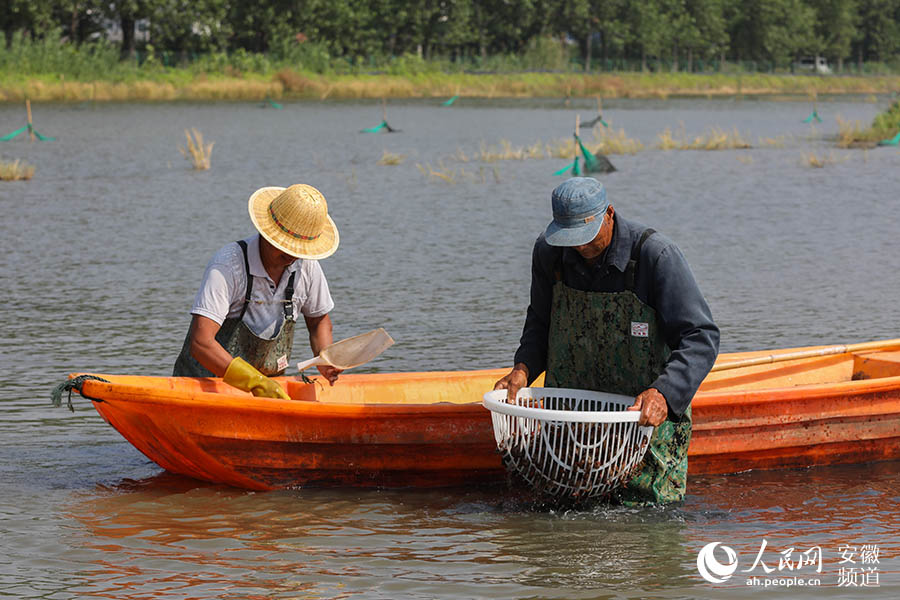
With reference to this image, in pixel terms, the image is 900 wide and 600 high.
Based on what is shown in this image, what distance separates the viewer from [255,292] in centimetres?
660

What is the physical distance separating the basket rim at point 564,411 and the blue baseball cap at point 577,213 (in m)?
0.75

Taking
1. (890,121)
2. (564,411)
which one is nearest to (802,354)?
(564,411)

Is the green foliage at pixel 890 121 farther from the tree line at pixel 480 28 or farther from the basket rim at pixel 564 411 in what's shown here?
the tree line at pixel 480 28

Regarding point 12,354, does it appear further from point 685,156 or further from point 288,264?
point 685,156

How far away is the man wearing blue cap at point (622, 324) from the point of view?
568cm

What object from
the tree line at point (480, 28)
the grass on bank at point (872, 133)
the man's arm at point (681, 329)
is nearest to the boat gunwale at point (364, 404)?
the man's arm at point (681, 329)

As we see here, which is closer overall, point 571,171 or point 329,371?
point 329,371

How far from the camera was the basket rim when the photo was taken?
558 cm

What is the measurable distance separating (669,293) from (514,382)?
36.7 inches

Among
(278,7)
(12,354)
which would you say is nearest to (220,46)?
(278,7)

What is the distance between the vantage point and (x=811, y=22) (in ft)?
333

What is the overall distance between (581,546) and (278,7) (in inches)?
2778

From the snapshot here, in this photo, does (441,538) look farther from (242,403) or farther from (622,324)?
(622,324)

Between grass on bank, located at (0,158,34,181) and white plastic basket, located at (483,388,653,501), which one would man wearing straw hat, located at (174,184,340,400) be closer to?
white plastic basket, located at (483,388,653,501)
